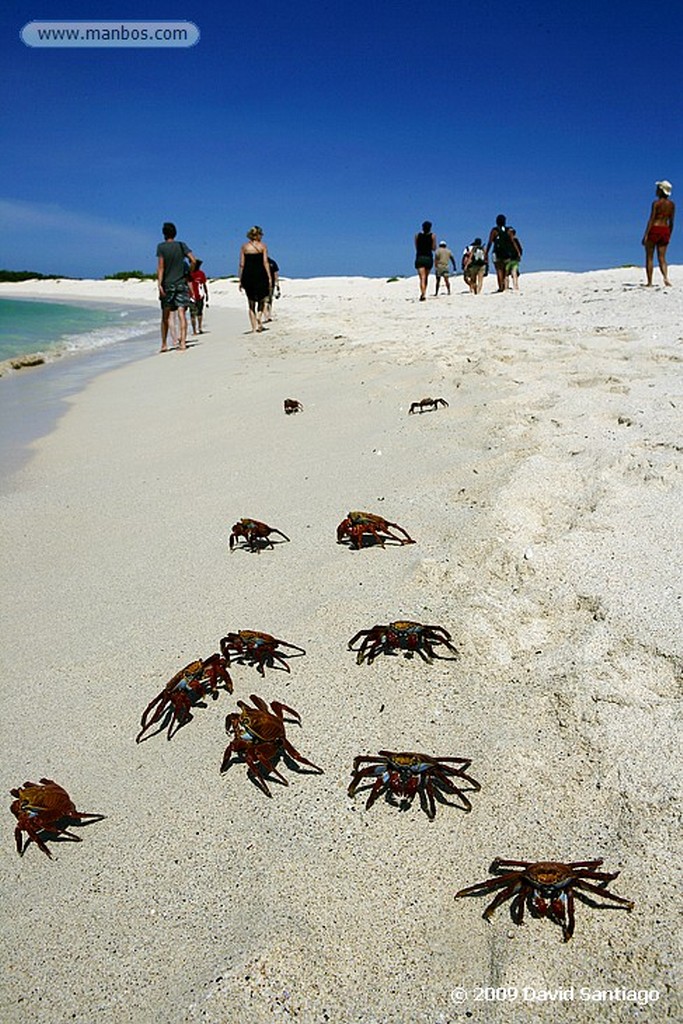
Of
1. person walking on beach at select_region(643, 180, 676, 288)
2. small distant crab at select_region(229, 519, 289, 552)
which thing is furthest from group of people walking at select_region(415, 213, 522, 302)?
small distant crab at select_region(229, 519, 289, 552)

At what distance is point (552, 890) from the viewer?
5.96 ft

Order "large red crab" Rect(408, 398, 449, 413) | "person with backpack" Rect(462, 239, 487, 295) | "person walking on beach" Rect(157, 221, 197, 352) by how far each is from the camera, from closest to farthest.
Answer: "large red crab" Rect(408, 398, 449, 413) < "person walking on beach" Rect(157, 221, 197, 352) < "person with backpack" Rect(462, 239, 487, 295)

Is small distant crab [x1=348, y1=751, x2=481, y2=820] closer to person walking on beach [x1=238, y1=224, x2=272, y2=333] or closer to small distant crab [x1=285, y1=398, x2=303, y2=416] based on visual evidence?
small distant crab [x1=285, y1=398, x2=303, y2=416]

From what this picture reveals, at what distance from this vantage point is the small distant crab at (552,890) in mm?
1815

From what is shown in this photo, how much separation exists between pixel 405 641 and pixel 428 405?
3798 millimetres

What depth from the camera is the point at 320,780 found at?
2359 millimetres

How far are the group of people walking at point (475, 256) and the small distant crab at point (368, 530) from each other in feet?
50.6

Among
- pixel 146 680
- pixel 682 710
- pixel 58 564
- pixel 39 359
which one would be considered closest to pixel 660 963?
pixel 682 710

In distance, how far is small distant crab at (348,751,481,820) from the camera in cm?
222

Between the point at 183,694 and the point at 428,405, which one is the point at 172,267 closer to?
the point at 428,405

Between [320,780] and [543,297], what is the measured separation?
16.0 metres

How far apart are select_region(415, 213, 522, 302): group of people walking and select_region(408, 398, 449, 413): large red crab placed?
12.7 metres

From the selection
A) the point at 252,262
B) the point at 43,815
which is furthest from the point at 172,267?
the point at 43,815

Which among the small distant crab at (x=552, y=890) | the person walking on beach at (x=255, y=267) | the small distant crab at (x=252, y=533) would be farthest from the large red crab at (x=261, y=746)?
the person walking on beach at (x=255, y=267)
